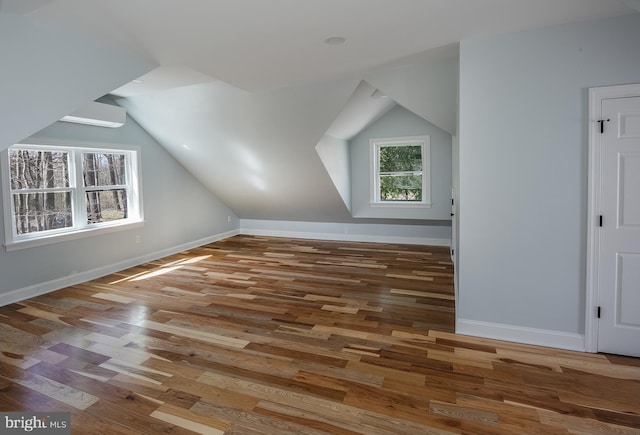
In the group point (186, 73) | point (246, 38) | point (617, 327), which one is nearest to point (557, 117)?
point (617, 327)

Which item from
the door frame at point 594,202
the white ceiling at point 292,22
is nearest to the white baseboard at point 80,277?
the white ceiling at point 292,22

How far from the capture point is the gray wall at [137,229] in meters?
4.20

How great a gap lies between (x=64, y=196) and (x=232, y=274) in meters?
2.38

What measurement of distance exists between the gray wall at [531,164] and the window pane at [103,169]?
15.7ft

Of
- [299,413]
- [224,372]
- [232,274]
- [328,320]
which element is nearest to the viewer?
[299,413]

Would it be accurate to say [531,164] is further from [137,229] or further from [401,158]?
[137,229]

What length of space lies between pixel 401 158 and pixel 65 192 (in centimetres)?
520

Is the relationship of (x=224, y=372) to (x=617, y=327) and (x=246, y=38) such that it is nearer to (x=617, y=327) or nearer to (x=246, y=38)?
(x=246, y=38)

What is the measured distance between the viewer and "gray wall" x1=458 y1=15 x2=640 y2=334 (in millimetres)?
2631

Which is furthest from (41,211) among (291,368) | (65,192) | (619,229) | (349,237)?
(619,229)

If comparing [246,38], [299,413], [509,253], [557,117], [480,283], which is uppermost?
[246,38]

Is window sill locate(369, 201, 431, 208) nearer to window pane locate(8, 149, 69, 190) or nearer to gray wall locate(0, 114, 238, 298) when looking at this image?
gray wall locate(0, 114, 238, 298)

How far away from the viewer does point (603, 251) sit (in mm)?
2664

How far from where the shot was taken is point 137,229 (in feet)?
18.4
